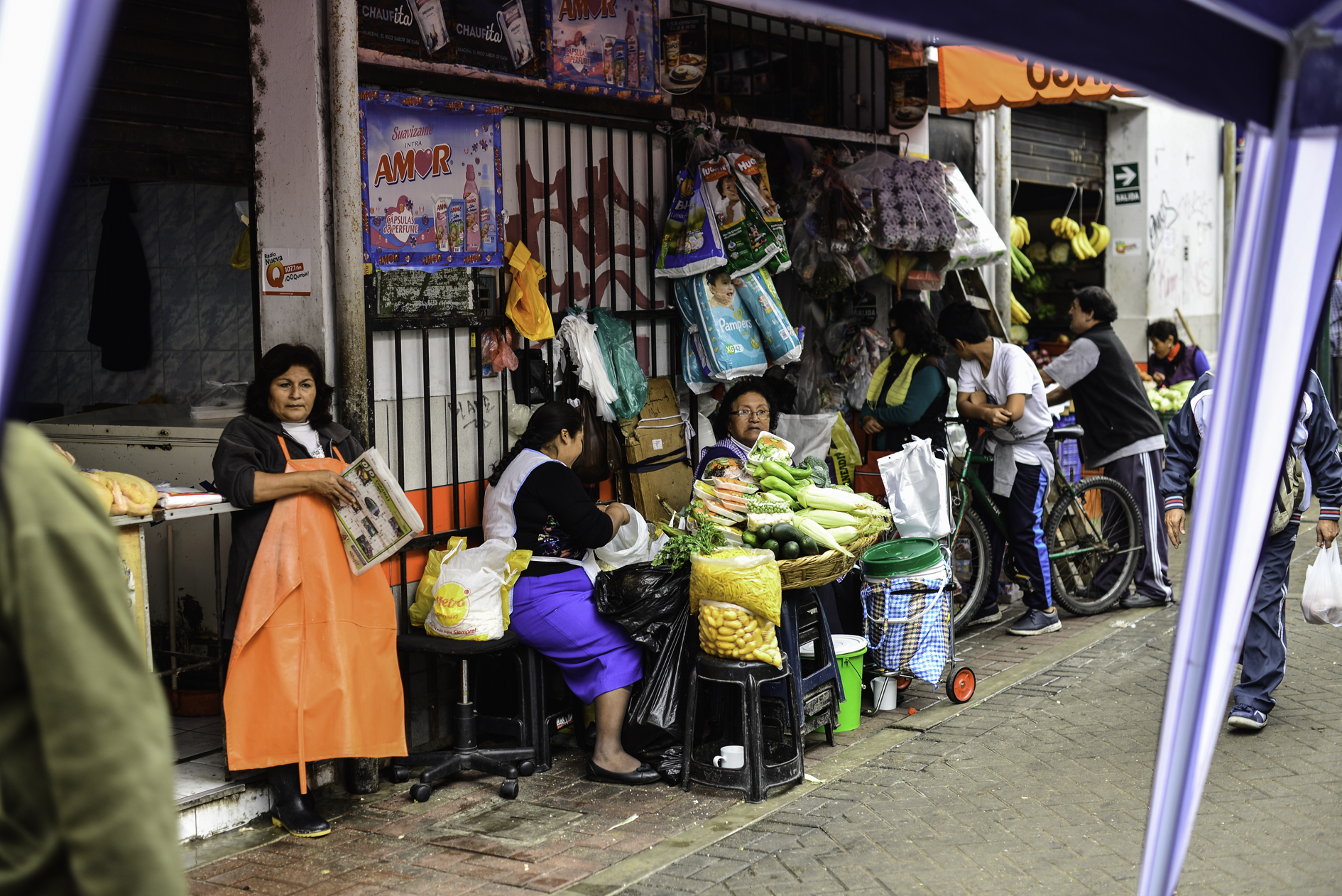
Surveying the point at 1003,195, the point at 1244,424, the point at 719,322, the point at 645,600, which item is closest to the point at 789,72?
the point at 719,322

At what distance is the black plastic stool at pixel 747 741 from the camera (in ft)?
17.3

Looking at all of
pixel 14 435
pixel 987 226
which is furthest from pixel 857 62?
pixel 14 435

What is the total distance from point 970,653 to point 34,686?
6.53 meters

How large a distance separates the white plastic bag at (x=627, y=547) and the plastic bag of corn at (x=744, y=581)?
28.4 inches

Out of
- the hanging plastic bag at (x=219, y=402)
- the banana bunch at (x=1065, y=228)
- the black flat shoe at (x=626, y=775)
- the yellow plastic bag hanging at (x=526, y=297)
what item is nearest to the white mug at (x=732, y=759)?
the black flat shoe at (x=626, y=775)

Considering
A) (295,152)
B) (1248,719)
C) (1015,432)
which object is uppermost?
(295,152)

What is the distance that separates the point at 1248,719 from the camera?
5.98 meters

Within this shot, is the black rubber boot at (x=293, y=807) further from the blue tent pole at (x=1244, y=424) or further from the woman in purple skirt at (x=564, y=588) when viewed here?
the blue tent pole at (x=1244, y=424)

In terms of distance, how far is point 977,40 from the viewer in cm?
215

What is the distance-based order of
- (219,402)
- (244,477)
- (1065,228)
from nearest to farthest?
(244,477), (219,402), (1065,228)

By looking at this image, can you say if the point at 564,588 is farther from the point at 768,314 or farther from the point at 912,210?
the point at 912,210

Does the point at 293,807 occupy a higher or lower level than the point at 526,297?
lower

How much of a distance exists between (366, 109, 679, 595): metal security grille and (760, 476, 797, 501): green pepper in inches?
49.6

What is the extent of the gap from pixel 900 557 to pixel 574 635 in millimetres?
1799
